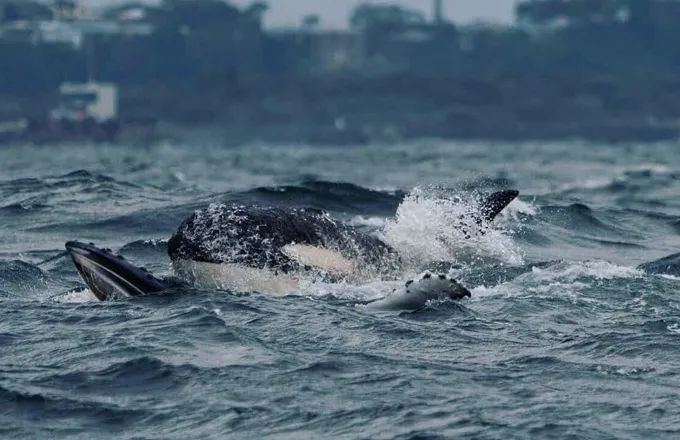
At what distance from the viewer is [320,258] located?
1991 cm

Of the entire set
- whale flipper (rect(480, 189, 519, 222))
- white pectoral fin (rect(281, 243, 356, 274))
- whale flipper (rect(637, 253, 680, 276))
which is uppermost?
whale flipper (rect(480, 189, 519, 222))

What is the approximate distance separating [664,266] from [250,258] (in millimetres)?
7199

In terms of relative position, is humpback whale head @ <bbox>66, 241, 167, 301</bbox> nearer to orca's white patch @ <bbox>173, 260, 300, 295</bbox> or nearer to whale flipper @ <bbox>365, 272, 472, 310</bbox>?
orca's white patch @ <bbox>173, 260, 300, 295</bbox>

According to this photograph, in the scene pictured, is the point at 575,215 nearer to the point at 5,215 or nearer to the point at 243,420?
the point at 5,215

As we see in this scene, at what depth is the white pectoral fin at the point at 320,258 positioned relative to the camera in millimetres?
19625

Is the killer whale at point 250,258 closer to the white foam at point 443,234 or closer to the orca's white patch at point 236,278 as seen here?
the orca's white patch at point 236,278

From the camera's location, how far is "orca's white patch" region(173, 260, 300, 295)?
19.5 m

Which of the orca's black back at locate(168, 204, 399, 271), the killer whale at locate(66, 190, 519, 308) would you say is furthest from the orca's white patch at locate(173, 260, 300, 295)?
the orca's black back at locate(168, 204, 399, 271)

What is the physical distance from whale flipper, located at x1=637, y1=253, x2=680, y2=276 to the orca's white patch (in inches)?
242

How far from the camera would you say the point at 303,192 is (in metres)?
35.7

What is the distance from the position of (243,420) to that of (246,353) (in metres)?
2.47

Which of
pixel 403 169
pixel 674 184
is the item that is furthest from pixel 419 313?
pixel 403 169

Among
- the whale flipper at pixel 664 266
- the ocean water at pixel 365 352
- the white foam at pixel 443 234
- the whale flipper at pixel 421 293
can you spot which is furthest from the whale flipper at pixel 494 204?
the whale flipper at pixel 421 293

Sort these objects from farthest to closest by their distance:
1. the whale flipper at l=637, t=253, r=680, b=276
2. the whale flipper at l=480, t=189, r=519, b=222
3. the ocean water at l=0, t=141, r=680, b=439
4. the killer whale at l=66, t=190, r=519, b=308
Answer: the whale flipper at l=637, t=253, r=680, b=276 < the whale flipper at l=480, t=189, r=519, b=222 < the killer whale at l=66, t=190, r=519, b=308 < the ocean water at l=0, t=141, r=680, b=439
